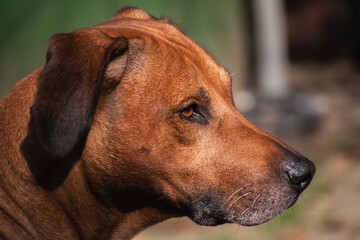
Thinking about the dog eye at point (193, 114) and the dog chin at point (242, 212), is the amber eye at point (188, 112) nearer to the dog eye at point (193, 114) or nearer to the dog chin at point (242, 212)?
the dog eye at point (193, 114)

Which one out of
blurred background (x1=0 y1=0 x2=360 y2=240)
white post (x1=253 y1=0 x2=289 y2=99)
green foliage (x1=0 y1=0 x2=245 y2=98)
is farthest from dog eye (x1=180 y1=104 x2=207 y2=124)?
white post (x1=253 y1=0 x2=289 y2=99)

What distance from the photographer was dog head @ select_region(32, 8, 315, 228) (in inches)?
117

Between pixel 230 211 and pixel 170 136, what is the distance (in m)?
0.54

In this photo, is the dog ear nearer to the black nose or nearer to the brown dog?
the brown dog

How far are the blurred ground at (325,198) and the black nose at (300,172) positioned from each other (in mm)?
1044

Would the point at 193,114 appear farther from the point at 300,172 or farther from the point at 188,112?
the point at 300,172

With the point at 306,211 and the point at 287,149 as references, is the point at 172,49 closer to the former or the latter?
the point at 287,149

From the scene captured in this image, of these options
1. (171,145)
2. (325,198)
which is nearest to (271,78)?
(325,198)

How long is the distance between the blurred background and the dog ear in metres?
1.86

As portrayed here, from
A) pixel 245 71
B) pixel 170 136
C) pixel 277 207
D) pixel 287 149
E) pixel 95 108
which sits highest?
pixel 95 108

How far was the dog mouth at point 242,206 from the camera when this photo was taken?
120 inches

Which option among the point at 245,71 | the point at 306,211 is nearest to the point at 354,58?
the point at 245,71

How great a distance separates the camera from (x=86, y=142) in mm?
2965

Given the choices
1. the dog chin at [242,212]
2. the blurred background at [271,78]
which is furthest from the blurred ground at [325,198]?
the dog chin at [242,212]
